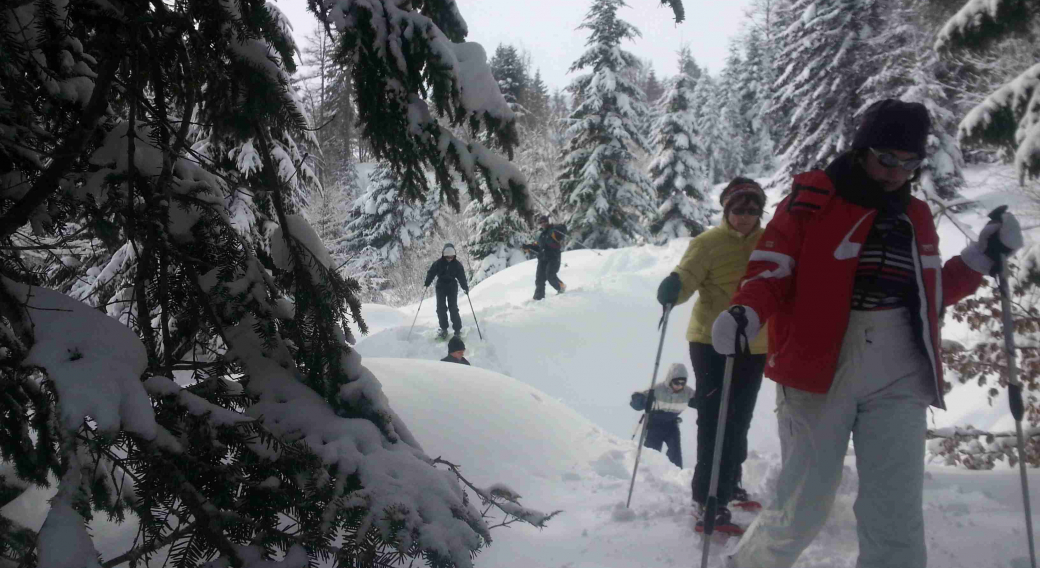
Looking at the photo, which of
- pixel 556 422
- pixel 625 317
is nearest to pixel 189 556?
pixel 556 422

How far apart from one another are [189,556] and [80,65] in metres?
1.70

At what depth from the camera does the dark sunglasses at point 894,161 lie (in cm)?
221

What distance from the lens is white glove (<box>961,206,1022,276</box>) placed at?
8.11ft

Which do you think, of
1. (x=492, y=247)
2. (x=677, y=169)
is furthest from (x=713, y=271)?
(x=677, y=169)

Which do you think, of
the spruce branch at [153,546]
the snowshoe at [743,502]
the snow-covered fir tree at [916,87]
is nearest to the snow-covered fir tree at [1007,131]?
the snowshoe at [743,502]

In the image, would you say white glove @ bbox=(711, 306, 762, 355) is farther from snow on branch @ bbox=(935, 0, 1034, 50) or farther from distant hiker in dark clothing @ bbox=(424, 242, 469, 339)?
distant hiker in dark clothing @ bbox=(424, 242, 469, 339)

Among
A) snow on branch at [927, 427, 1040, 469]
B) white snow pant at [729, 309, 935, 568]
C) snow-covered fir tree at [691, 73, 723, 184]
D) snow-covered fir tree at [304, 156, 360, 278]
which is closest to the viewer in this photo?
white snow pant at [729, 309, 935, 568]

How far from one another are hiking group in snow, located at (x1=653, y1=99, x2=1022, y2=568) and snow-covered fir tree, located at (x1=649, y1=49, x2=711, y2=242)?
2205cm

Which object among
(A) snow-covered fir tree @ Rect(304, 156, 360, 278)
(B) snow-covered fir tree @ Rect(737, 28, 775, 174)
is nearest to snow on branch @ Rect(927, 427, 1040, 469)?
(A) snow-covered fir tree @ Rect(304, 156, 360, 278)

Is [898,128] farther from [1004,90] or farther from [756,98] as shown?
[756,98]

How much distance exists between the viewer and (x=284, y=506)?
1588 mm

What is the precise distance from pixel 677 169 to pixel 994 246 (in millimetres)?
22642

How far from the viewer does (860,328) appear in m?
2.21

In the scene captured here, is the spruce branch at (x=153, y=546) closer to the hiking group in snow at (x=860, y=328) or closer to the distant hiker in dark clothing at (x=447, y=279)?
the hiking group in snow at (x=860, y=328)
